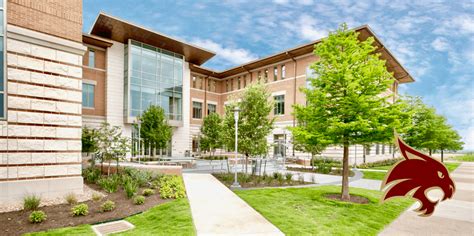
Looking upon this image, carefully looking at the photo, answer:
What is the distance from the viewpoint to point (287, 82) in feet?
106

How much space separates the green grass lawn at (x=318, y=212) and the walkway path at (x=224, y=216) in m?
0.41

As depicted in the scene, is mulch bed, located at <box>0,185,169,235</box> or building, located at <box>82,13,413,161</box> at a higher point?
building, located at <box>82,13,413,161</box>

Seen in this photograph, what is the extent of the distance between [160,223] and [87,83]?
24544 millimetres

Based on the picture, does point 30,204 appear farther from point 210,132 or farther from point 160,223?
point 210,132

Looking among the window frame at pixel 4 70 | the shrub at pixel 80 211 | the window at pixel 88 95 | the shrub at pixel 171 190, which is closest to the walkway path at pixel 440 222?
the shrub at pixel 171 190

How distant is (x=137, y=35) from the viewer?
27.5m

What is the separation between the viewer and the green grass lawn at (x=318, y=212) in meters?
6.89

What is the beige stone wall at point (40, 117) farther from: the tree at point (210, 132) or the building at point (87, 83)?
the tree at point (210, 132)

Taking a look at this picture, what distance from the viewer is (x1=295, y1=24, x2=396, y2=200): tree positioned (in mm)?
9391

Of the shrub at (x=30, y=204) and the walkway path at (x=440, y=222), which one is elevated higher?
the shrub at (x=30, y=204)

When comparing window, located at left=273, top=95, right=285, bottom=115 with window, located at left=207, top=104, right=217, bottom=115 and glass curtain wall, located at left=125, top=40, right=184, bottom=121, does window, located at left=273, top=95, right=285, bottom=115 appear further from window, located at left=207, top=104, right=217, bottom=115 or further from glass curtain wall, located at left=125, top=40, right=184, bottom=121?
glass curtain wall, located at left=125, top=40, right=184, bottom=121

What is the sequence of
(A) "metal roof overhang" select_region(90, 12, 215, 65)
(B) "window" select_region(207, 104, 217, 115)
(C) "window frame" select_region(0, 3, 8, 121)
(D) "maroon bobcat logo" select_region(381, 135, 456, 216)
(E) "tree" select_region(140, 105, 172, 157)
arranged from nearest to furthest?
(D) "maroon bobcat logo" select_region(381, 135, 456, 216)
(C) "window frame" select_region(0, 3, 8, 121)
(E) "tree" select_region(140, 105, 172, 157)
(A) "metal roof overhang" select_region(90, 12, 215, 65)
(B) "window" select_region(207, 104, 217, 115)

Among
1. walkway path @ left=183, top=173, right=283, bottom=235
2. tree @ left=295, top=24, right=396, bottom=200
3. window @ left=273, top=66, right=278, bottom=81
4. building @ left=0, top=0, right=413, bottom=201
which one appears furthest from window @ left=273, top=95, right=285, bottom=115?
walkway path @ left=183, top=173, right=283, bottom=235

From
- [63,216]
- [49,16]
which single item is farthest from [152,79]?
[63,216]
